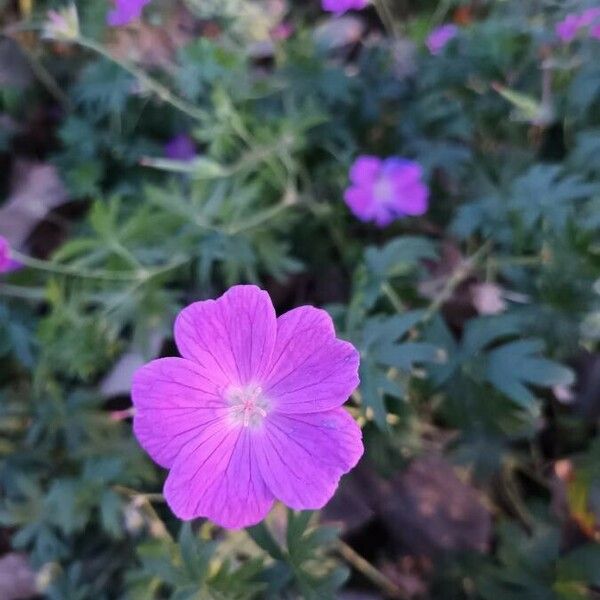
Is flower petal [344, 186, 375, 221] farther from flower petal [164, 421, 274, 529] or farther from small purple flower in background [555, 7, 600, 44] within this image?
flower petal [164, 421, 274, 529]

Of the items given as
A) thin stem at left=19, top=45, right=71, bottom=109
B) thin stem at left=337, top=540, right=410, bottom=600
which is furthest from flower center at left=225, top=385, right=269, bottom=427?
thin stem at left=19, top=45, right=71, bottom=109

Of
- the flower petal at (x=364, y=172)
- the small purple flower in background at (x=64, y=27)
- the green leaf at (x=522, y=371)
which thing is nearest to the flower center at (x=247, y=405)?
the green leaf at (x=522, y=371)

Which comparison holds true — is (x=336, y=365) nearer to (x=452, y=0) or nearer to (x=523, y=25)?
(x=523, y=25)

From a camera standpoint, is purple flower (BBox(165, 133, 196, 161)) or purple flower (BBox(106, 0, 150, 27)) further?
purple flower (BBox(165, 133, 196, 161))

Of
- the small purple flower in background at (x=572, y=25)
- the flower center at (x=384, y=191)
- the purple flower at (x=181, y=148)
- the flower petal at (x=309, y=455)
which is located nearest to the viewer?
the flower petal at (x=309, y=455)

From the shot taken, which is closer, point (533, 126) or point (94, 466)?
point (94, 466)

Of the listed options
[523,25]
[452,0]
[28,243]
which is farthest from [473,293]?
[28,243]

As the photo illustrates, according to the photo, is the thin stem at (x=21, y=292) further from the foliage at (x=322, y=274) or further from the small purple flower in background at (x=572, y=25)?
the small purple flower in background at (x=572, y=25)
